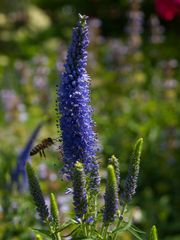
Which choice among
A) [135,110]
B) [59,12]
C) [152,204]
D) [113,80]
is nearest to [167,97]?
[135,110]

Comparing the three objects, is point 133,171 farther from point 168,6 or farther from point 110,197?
point 168,6

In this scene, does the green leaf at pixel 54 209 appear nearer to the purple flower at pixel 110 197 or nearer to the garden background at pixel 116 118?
the purple flower at pixel 110 197

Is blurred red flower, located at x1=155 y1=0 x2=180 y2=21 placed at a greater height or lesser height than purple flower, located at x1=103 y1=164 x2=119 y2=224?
greater

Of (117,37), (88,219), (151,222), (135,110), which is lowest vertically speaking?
(88,219)

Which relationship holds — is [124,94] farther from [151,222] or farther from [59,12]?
[59,12]

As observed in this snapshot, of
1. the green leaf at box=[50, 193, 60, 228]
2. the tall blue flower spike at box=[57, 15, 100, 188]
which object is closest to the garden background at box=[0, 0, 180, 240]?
the green leaf at box=[50, 193, 60, 228]

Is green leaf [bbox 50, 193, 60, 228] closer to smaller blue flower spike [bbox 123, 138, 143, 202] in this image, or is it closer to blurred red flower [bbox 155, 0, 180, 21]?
smaller blue flower spike [bbox 123, 138, 143, 202]

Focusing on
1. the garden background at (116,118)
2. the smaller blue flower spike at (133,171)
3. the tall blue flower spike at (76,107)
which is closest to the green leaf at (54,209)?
the tall blue flower spike at (76,107)
